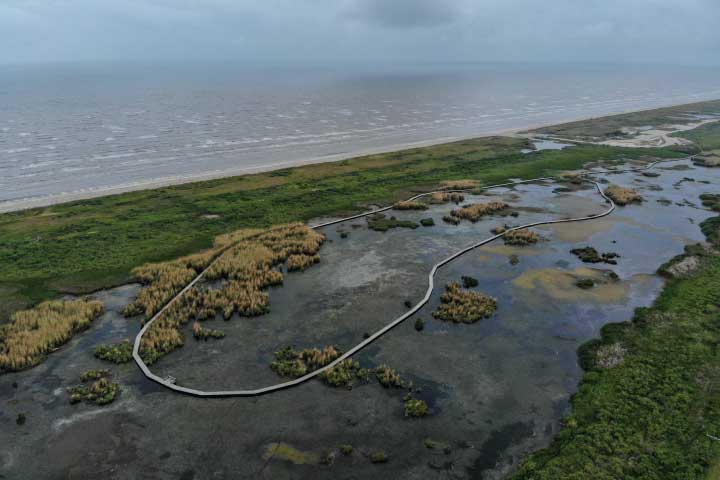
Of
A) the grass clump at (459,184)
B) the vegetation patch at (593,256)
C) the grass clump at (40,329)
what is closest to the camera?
the grass clump at (40,329)

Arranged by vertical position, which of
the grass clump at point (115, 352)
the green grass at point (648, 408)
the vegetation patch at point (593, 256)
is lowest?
A: the green grass at point (648, 408)

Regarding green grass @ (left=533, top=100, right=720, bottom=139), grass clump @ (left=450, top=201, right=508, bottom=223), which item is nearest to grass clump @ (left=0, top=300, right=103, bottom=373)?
grass clump @ (left=450, top=201, right=508, bottom=223)

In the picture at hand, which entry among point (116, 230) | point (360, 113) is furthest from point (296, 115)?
point (116, 230)

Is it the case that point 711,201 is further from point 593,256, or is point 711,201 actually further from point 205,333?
point 205,333

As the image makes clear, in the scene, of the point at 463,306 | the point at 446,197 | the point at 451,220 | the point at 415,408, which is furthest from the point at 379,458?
the point at 446,197

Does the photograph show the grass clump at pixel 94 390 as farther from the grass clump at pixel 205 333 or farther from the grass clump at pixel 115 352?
the grass clump at pixel 205 333

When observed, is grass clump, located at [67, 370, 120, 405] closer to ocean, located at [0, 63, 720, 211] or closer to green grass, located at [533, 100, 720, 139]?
ocean, located at [0, 63, 720, 211]

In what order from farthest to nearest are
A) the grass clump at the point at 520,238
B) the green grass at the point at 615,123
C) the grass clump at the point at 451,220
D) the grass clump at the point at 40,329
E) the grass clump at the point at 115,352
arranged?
the green grass at the point at 615,123 < the grass clump at the point at 451,220 < the grass clump at the point at 520,238 < the grass clump at the point at 115,352 < the grass clump at the point at 40,329

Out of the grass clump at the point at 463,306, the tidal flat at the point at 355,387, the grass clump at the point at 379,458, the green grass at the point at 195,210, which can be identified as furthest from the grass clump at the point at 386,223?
the grass clump at the point at 379,458
